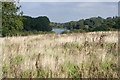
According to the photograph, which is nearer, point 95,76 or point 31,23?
point 95,76

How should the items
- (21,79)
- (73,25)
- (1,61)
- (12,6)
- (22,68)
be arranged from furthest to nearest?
1. (73,25)
2. (12,6)
3. (1,61)
4. (22,68)
5. (21,79)

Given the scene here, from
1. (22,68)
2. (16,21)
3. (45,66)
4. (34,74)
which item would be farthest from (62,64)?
(16,21)

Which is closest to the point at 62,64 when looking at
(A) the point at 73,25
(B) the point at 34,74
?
(B) the point at 34,74

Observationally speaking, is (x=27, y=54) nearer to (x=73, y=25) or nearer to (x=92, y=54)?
(x=92, y=54)

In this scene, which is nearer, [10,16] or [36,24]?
[10,16]

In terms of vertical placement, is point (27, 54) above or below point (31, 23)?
below

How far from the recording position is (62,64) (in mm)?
3826

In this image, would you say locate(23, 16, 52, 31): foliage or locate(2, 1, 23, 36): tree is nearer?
locate(2, 1, 23, 36): tree

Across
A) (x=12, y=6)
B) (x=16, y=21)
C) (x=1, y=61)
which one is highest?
(x=12, y=6)

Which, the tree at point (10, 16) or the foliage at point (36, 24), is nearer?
the tree at point (10, 16)

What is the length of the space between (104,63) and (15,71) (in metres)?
2.63

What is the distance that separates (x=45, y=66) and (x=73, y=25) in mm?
96014

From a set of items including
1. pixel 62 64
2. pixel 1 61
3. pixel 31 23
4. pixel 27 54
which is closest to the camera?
pixel 62 64

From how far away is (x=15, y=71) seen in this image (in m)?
3.22
